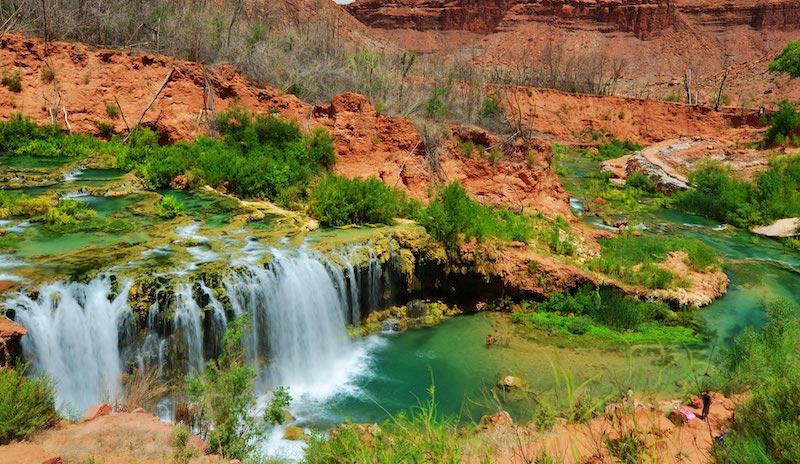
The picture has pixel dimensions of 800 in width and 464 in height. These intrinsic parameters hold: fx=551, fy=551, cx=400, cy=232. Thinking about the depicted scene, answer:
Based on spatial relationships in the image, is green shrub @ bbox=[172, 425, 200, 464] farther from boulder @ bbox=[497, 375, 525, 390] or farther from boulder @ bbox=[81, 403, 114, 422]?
boulder @ bbox=[497, 375, 525, 390]

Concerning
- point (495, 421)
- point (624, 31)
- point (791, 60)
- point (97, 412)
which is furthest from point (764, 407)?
point (624, 31)

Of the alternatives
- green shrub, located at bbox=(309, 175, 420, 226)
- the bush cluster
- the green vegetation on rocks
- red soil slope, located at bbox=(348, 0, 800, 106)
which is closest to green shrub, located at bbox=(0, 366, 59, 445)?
green shrub, located at bbox=(309, 175, 420, 226)

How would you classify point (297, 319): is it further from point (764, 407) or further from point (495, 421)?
point (764, 407)

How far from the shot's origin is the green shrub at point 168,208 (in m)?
11.2

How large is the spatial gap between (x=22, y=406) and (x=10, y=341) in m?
1.62

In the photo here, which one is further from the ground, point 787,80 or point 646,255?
point 787,80

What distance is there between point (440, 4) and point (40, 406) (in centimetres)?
10313

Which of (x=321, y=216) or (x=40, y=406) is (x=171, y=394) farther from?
(x=321, y=216)

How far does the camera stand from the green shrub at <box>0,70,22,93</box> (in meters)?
15.5

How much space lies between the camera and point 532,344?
9930mm

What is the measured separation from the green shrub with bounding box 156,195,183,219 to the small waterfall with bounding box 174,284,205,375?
3660mm

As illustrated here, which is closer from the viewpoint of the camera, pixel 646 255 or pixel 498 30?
pixel 646 255

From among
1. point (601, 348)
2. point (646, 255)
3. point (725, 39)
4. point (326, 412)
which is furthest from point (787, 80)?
point (326, 412)

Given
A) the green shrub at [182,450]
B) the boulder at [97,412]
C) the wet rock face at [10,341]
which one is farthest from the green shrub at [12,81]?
the green shrub at [182,450]
